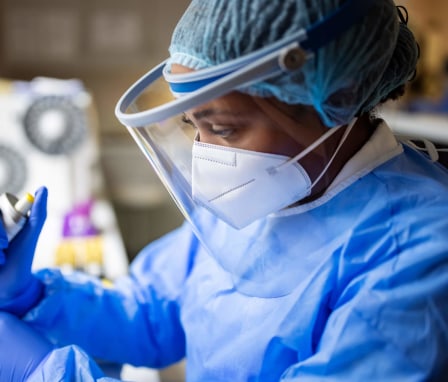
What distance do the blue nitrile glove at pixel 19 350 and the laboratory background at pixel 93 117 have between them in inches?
10.5

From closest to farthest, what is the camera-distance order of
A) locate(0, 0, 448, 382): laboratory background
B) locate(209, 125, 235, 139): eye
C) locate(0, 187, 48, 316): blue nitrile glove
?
locate(209, 125, 235, 139): eye → locate(0, 187, 48, 316): blue nitrile glove → locate(0, 0, 448, 382): laboratory background

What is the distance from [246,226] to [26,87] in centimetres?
136

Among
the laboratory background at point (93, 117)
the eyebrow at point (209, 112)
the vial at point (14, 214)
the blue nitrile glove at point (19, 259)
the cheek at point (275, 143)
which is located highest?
the eyebrow at point (209, 112)

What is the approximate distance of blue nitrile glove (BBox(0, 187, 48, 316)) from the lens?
89 centimetres

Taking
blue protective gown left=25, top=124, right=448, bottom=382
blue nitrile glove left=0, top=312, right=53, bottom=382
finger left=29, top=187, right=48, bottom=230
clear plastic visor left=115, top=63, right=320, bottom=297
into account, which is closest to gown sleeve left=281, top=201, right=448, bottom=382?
blue protective gown left=25, top=124, right=448, bottom=382

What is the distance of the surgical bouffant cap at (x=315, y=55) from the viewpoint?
0.62 meters

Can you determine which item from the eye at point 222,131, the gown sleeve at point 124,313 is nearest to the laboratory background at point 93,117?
the gown sleeve at point 124,313

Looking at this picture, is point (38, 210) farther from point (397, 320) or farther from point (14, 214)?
point (397, 320)

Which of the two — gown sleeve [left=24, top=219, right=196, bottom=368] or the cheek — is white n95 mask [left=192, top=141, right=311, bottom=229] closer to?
the cheek

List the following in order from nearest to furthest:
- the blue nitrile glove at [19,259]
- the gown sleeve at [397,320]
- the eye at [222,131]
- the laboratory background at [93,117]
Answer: the gown sleeve at [397,320], the eye at [222,131], the blue nitrile glove at [19,259], the laboratory background at [93,117]

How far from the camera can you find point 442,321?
61 centimetres

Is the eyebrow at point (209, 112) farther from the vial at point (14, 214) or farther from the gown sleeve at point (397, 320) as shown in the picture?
the vial at point (14, 214)

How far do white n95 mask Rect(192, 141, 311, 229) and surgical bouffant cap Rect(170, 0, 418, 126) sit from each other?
0.08m

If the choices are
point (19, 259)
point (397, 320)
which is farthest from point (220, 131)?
point (19, 259)
